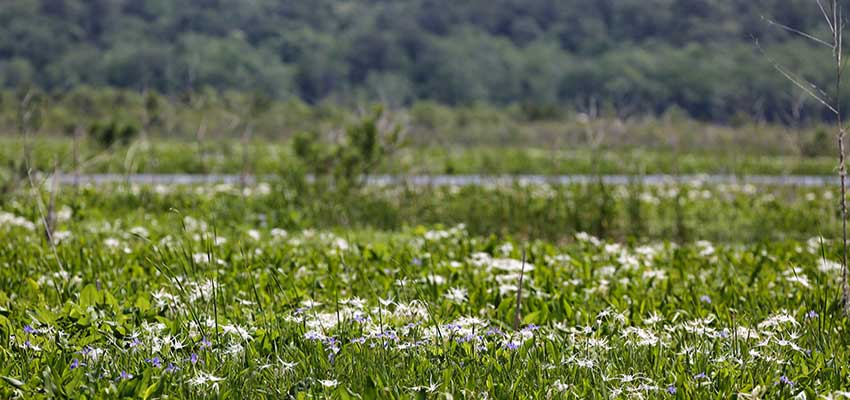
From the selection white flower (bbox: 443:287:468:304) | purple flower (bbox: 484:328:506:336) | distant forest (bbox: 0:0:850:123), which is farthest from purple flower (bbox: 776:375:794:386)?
distant forest (bbox: 0:0:850:123)

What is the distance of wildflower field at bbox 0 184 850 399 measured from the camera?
8.83 feet

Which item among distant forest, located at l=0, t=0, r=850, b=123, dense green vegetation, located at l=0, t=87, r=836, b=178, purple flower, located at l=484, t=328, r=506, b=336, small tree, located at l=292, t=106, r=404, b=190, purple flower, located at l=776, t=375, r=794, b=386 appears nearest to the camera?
purple flower, located at l=776, t=375, r=794, b=386

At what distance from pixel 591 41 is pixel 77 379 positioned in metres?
80.7

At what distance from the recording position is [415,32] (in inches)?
2876

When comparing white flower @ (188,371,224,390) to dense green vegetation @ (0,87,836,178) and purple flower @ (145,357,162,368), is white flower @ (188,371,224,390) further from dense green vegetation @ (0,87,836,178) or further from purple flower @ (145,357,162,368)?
dense green vegetation @ (0,87,836,178)

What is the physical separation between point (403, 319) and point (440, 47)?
7086 centimetres

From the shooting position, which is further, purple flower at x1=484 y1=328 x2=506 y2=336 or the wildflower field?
purple flower at x1=484 y1=328 x2=506 y2=336

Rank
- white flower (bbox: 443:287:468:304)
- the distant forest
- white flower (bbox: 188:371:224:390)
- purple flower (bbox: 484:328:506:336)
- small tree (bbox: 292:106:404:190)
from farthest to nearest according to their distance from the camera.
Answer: the distant forest → small tree (bbox: 292:106:404:190) → white flower (bbox: 443:287:468:304) → purple flower (bbox: 484:328:506:336) → white flower (bbox: 188:371:224:390)

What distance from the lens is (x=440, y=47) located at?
72.8 m

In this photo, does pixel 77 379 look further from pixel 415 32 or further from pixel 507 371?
pixel 415 32

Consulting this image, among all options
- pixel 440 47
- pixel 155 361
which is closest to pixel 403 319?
pixel 155 361

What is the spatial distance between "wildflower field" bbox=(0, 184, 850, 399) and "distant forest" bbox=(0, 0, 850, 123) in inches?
2050

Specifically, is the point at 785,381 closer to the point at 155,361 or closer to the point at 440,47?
the point at 155,361

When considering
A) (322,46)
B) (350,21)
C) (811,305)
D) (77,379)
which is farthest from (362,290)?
(350,21)
